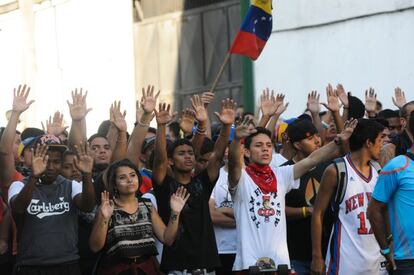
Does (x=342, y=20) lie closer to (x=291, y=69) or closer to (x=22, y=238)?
(x=291, y=69)

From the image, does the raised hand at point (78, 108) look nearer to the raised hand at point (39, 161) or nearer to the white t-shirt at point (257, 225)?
the raised hand at point (39, 161)

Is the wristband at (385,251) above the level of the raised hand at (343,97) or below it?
below

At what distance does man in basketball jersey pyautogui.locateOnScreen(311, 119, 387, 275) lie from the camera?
859 centimetres

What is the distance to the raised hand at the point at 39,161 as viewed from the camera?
862cm

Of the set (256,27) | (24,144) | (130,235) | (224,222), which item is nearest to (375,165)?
(224,222)

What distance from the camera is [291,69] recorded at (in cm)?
1716

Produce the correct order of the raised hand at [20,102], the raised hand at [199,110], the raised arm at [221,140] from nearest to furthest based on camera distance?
the raised arm at [221,140], the raised hand at [199,110], the raised hand at [20,102]

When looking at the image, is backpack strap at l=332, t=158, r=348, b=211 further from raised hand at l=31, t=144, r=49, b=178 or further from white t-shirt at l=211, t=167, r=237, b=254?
raised hand at l=31, t=144, r=49, b=178

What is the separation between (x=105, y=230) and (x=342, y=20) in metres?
8.50

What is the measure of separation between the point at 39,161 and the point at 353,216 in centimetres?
247

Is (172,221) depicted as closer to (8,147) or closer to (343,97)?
(8,147)

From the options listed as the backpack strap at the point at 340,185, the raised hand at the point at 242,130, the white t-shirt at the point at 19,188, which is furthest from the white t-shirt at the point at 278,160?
the white t-shirt at the point at 19,188

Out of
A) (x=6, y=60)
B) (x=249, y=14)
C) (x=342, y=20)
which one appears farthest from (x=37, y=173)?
(x=6, y=60)

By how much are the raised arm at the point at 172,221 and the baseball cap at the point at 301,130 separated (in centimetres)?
138
